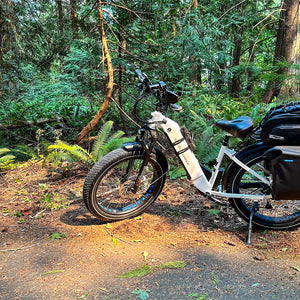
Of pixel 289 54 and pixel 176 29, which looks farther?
pixel 289 54

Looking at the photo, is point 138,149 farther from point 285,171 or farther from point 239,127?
point 285,171

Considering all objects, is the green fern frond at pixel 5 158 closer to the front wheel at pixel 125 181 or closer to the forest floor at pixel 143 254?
the forest floor at pixel 143 254

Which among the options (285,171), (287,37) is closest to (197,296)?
(285,171)

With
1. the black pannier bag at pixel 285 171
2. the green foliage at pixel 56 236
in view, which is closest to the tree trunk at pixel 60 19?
the green foliage at pixel 56 236

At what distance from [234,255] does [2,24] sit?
21.5ft

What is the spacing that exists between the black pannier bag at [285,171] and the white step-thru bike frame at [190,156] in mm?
341

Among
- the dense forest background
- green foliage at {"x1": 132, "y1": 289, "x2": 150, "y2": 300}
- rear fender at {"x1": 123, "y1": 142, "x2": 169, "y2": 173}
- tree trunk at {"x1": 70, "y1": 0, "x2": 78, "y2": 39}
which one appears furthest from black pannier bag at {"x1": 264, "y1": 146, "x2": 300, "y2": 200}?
tree trunk at {"x1": 70, "y1": 0, "x2": 78, "y2": 39}

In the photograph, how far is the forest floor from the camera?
82.6 inches

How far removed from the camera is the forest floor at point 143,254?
210 cm

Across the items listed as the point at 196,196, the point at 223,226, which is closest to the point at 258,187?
the point at 223,226

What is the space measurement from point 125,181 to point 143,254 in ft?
2.86

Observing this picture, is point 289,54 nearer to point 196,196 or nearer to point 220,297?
point 196,196

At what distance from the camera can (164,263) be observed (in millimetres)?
2416

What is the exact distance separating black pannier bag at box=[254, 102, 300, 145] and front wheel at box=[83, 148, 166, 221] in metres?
1.23
